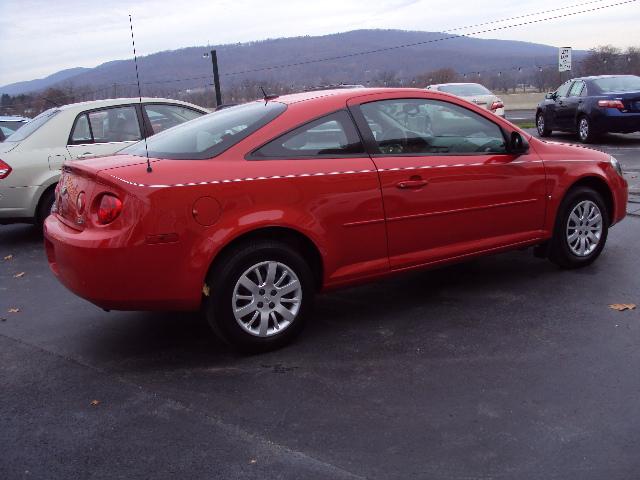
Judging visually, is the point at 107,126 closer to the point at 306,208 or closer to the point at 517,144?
the point at 306,208

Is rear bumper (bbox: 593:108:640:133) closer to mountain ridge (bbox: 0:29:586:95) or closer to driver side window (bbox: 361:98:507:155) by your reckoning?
driver side window (bbox: 361:98:507:155)

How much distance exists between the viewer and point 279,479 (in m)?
2.88

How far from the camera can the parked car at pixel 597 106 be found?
14.1m

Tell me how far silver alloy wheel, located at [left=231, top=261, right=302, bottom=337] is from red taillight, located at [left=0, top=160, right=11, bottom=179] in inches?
181

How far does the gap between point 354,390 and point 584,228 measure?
3053 mm

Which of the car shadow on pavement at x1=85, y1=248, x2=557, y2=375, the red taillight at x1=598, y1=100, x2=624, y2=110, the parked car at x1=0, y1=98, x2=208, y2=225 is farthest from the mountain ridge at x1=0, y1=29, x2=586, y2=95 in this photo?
the car shadow on pavement at x1=85, y1=248, x2=557, y2=375

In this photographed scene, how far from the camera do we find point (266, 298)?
13.9 feet

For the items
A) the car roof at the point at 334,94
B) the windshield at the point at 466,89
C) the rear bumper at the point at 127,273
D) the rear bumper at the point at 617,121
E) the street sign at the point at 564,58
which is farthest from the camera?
the street sign at the point at 564,58

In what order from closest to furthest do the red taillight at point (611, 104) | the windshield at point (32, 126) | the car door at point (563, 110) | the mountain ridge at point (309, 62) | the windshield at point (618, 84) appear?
the windshield at point (32, 126)
the red taillight at point (611, 104)
the windshield at point (618, 84)
the car door at point (563, 110)
the mountain ridge at point (309, 62)

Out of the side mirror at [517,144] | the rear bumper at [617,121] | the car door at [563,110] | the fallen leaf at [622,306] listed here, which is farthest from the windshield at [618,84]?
the fallen leaf at [622,306]

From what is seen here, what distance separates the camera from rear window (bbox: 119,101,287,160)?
432 centimetres

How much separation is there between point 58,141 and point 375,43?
92243 millimetres

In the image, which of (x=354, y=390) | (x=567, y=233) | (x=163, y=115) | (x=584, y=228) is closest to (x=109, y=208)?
(x=354, y=390)

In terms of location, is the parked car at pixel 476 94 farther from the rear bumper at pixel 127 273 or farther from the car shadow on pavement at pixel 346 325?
the rear bumper at pixel 127 273
